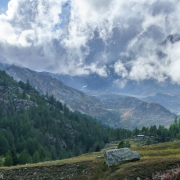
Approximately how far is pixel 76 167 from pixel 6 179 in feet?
38.3

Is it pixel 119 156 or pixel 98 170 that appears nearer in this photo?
pixel 119 156

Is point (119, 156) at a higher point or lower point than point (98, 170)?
higher

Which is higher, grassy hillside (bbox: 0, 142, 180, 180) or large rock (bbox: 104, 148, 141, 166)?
large rock (bbox: 104, 148, 141, 166)

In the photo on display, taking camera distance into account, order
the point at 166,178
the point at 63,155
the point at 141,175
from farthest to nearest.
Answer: the point at 63,155, the point at 141,175, the point at 166,178

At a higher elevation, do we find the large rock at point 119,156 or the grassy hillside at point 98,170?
the large rock at point 119,156

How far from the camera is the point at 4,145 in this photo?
161 meters

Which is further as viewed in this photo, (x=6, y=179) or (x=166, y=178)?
(x=6, y=179)

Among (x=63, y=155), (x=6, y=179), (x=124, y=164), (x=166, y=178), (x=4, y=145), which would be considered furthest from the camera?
(x=63, y=155)

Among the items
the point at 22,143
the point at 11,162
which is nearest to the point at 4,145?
the point at 22,143

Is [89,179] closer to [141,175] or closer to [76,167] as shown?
[76,167]

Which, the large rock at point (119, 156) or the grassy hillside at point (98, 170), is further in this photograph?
the large rock at point (119, 156)

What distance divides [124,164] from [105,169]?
3.53 meters

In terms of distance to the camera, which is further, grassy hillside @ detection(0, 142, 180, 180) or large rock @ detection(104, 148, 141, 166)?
large rock @ detection(104, 148, 141, 166)

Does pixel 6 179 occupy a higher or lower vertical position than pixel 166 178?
lower
